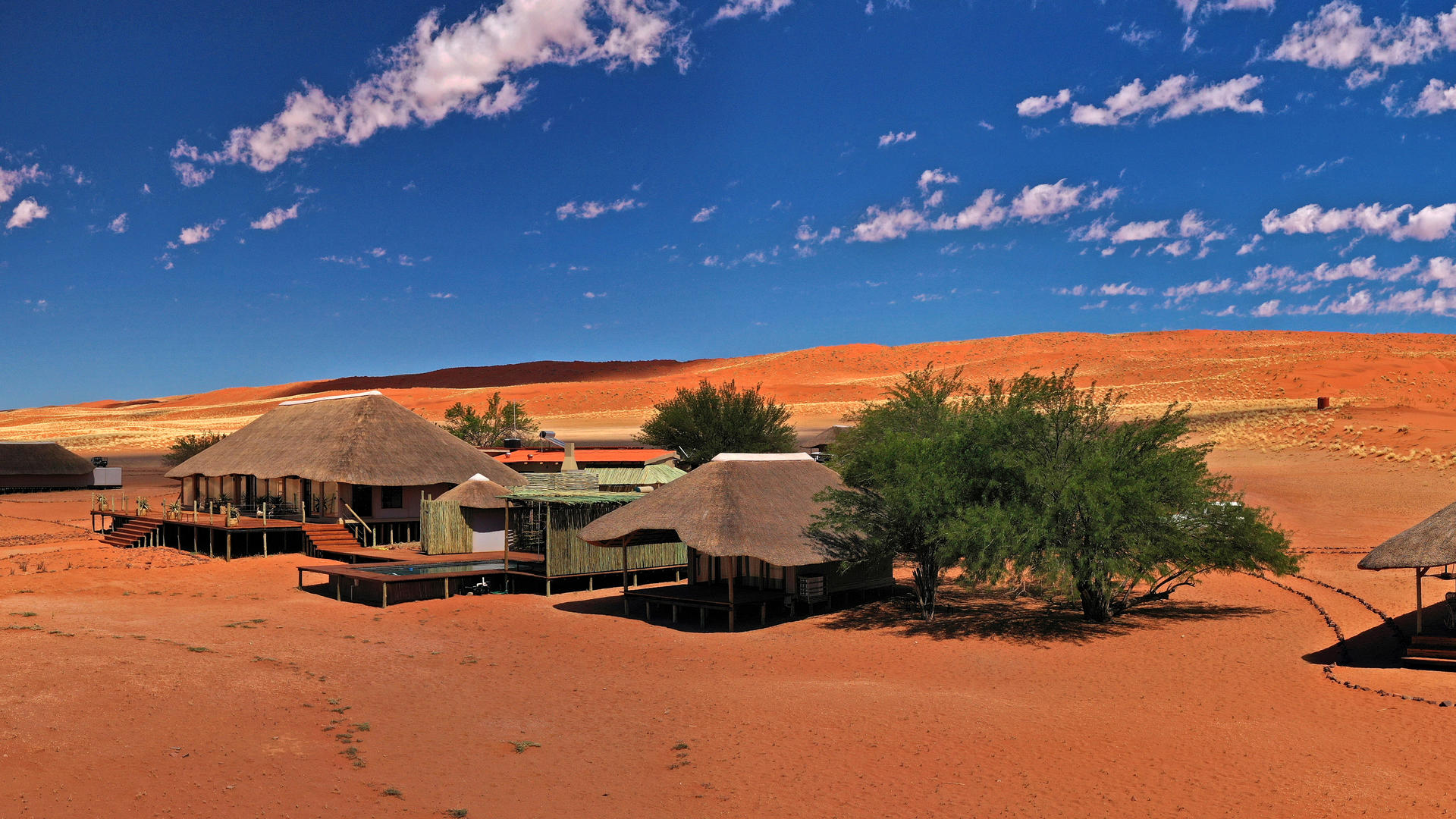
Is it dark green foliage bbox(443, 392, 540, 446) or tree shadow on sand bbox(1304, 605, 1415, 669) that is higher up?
dark green foliage bbox(443, 392, 540, 446)

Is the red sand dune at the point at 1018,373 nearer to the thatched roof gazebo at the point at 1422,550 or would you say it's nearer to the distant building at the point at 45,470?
the distant building at the point at 45,470

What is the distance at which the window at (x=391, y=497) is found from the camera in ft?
119

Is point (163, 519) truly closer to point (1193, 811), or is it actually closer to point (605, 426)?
point (1193, 811)

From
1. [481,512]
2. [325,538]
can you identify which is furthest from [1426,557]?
[325,538]

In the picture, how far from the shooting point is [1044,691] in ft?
50.9

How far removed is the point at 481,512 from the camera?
32.7 m

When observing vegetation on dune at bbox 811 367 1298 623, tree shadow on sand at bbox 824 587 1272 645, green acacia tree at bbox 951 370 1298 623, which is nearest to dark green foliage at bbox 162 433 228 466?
tree shadow on sand at bbox 824 587 1272 645

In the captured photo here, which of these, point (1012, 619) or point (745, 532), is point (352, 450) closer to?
point (745, 532)

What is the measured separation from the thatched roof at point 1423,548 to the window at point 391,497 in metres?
30.4

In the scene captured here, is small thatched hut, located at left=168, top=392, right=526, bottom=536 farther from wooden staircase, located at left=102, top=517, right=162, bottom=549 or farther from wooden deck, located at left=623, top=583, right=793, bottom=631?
wooden deck, located at left=623, top=583, right=793, bottom=631

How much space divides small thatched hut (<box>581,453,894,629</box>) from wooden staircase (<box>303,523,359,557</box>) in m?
13.0

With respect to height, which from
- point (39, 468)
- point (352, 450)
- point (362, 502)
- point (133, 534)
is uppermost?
point (352, 450)

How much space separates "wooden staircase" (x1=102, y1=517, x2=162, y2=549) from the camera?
36.2 m

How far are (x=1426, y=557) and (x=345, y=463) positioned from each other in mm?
31314
